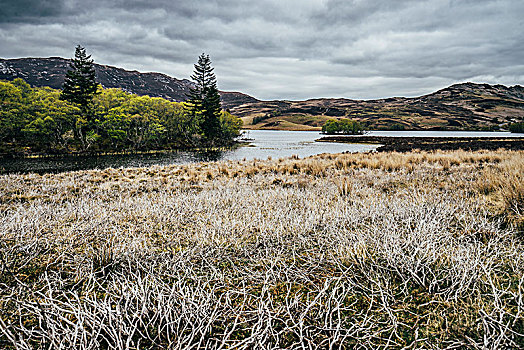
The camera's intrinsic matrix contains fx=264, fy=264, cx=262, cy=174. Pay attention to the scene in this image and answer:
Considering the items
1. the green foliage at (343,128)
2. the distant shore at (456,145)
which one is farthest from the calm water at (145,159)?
the green foliage at (343,128)

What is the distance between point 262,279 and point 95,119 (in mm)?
51489

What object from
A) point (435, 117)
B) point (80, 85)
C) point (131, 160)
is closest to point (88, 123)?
point (80, 85)

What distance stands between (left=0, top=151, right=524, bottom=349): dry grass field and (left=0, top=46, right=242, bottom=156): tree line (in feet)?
144

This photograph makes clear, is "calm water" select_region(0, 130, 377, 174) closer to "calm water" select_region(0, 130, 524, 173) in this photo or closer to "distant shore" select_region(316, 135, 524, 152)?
"calm water" select_region(0, 130, 524, 173)

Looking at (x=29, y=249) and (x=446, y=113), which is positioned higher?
(x=446, y=113)

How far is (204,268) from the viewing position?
10.2ft

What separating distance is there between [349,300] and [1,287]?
3.47 m

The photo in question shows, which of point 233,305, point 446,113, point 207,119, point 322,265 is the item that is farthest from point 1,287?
point 446,113

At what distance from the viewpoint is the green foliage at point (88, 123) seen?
39.1m

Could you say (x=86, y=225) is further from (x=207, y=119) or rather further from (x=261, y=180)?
(x=207, y=119)

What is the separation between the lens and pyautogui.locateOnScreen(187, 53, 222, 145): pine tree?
56.7 metres

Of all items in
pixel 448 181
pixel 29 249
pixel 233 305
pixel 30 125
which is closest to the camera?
pixel 233 305

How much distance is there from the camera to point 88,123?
44.8 m

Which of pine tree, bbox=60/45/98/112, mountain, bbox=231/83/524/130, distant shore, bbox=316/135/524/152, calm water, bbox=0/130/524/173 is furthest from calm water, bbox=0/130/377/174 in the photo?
mountain, bbox=231/83/524/130
